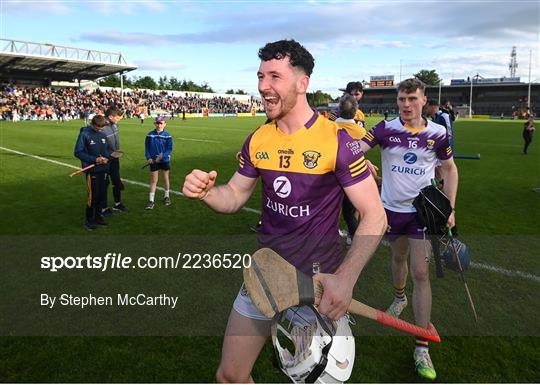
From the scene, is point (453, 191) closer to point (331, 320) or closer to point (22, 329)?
→ point (331, 320)

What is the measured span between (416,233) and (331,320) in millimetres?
2198

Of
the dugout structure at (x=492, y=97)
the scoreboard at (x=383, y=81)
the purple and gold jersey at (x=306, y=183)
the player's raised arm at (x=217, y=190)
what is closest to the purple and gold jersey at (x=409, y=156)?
the purple and gold jersey at (x=306, y=183)

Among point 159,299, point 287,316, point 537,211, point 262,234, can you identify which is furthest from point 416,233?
point 537,211

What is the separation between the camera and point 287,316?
2201mm

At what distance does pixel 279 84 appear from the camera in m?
2.24

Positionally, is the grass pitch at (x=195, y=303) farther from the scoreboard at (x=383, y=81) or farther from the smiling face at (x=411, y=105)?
the scoreboard at (x=383, y=81)

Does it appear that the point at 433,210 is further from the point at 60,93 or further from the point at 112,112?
the point at 60,93

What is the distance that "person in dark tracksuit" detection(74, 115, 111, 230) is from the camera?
7.43m

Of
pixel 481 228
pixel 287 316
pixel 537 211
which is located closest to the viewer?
pixel 287 316

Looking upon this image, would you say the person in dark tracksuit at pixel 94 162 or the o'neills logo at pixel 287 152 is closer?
the o'neills logo at pixel 287 152

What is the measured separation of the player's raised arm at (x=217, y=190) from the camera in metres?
2.23

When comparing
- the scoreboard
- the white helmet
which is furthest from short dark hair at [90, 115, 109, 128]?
the scoreboard

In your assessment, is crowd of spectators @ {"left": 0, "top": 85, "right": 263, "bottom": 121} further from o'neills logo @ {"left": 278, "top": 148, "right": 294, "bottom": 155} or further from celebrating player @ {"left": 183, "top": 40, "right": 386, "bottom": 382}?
o'neills logo @ {"left": 278, "top": 148, "right": 294, "bottom": 155}

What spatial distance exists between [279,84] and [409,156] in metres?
2.23
